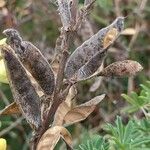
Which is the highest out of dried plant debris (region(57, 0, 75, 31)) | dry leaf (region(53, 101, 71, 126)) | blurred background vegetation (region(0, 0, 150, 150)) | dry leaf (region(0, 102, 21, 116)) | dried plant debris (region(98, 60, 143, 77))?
dried plant debris (region(57, 0, 75, 31))

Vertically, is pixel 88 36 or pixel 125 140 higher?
pixel 125 140

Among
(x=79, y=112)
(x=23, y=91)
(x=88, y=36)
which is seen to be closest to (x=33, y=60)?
(x=23, y=91)

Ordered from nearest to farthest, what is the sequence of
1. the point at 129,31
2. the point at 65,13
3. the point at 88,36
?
the point at 65,13
the point at 88,36
the point at 129,31

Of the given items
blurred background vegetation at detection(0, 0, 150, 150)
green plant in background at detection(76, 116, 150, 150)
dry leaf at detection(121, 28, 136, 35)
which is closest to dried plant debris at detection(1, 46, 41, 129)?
green plant in background at detection(76, 116, 150, 150)

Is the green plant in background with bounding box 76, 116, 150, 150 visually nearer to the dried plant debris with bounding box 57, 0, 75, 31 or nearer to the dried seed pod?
the dried seed pod

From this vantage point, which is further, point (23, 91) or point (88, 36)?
point (88, 36)

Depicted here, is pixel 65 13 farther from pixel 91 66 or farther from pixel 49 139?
pixel 49 139
